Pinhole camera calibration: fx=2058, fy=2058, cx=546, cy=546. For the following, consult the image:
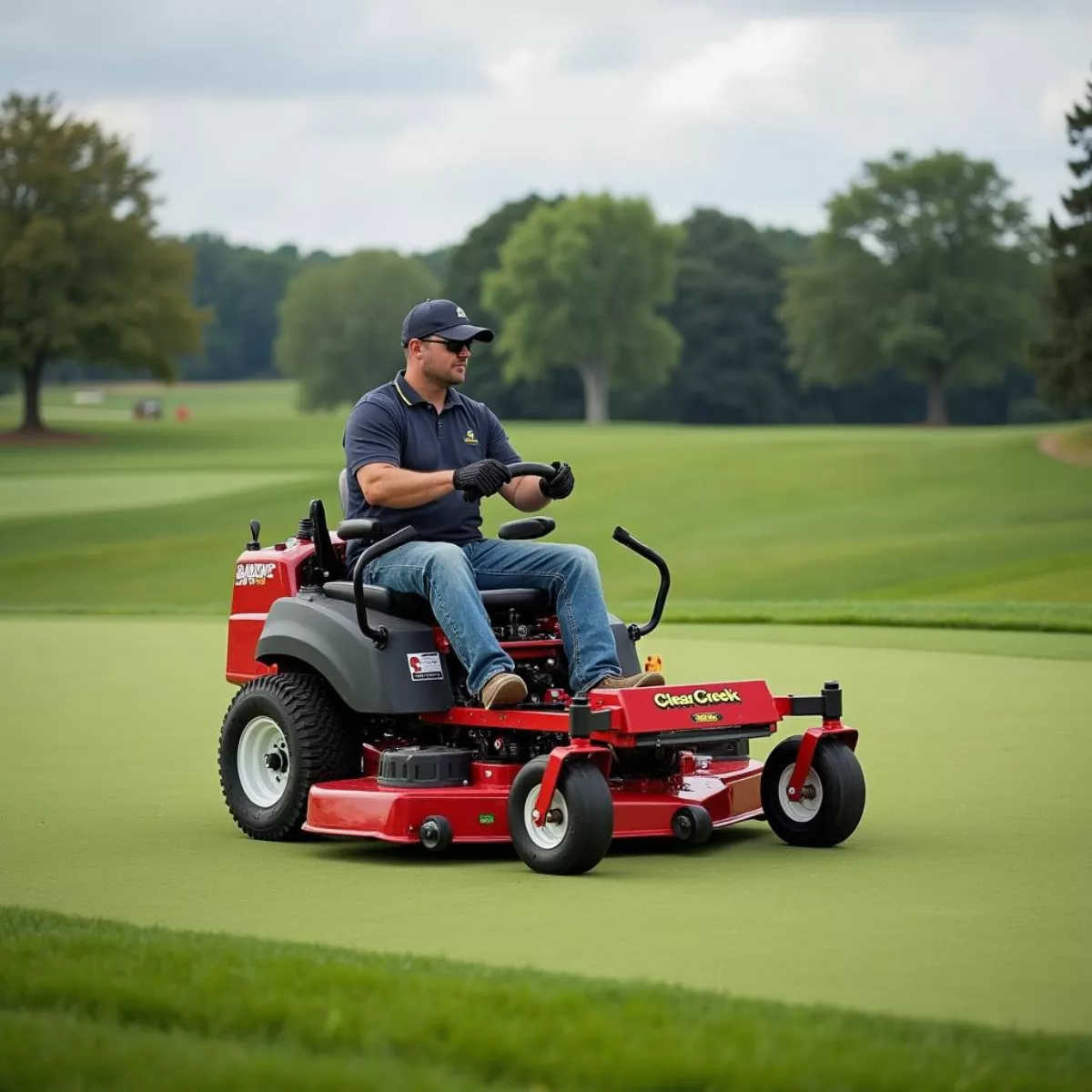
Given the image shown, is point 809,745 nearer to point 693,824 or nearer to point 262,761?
point 693,824

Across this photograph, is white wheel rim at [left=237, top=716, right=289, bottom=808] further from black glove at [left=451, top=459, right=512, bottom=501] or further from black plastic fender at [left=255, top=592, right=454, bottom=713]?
black glove at [left=451, top=459, right=512, bottom=501]

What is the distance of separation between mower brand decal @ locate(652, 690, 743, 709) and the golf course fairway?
524 mm

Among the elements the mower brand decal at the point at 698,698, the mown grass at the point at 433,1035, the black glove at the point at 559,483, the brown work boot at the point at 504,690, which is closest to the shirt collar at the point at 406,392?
the black glove at the point at 559,483

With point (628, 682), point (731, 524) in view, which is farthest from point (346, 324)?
point (628, 682)

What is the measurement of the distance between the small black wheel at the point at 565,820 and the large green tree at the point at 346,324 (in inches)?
3574

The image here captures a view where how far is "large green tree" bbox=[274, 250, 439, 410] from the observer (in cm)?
9944

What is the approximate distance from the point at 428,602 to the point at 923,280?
79888 mm

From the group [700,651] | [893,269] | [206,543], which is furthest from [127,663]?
[893,269]

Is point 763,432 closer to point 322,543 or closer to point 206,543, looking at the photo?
point 206,543

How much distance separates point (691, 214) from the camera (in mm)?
98125

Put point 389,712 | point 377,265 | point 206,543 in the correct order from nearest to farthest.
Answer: point 389,712, point 206,543, point 377,265

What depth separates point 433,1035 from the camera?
4.31 m

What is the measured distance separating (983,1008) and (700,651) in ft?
33.4

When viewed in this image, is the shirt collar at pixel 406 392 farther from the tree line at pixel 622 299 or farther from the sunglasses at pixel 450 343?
the tree line at pixel 622 299
